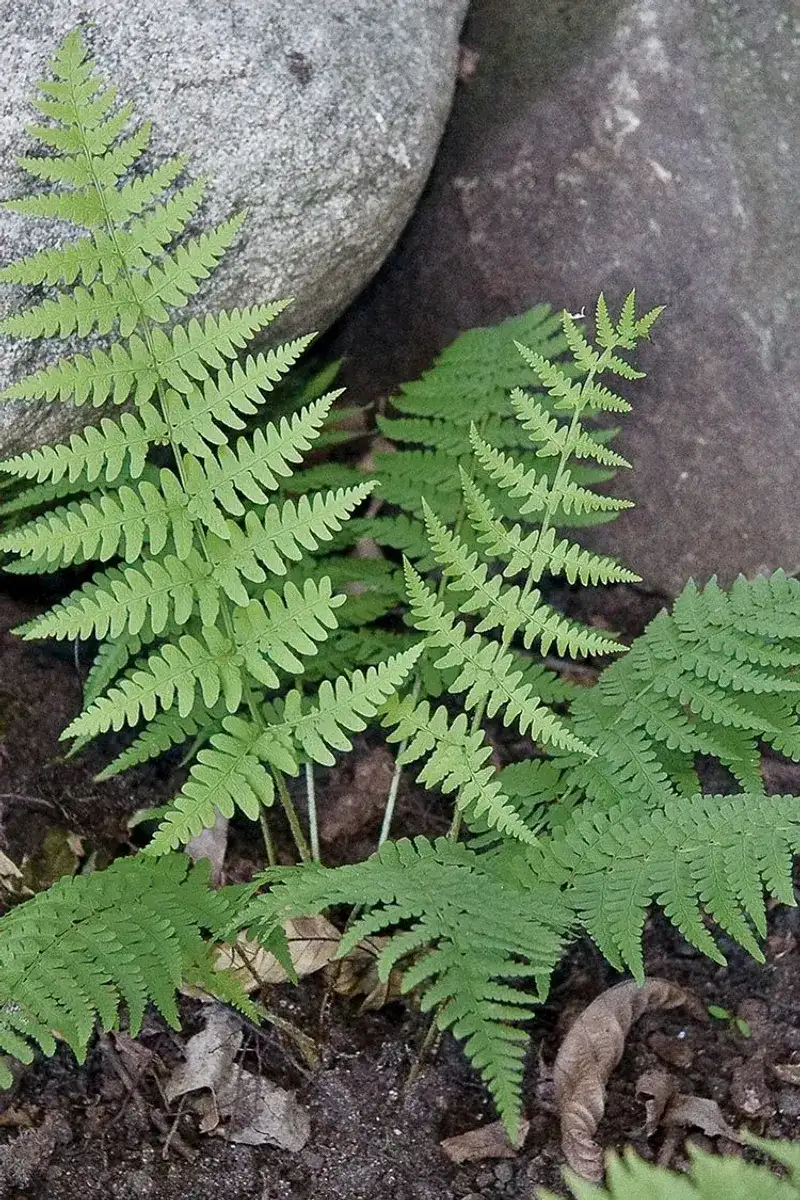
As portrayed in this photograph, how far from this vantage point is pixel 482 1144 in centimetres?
278

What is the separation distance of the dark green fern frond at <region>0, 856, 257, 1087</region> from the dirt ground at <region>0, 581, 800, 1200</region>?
0.35 metres

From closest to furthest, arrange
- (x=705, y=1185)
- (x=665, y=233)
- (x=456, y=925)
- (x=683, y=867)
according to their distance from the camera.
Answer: (x=705, y=1185) < (x=456, y=925) < (x=683, y=867) < (x=665, y=233)

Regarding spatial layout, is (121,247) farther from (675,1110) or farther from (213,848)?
(675,1110)

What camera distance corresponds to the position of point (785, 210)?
386 centimetres

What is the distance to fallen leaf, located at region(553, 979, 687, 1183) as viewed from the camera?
8.96 feet

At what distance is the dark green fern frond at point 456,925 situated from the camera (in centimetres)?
224

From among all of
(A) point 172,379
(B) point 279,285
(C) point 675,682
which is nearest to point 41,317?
(A) point 172,379

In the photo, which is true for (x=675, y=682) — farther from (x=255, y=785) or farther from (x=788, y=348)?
(x=788, y=348)

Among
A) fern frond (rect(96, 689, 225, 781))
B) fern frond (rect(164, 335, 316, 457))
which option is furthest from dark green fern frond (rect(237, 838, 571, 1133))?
fern frond (rect(164, 335, 316, 457))

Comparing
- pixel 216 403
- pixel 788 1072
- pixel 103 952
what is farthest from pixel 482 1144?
pixel 216 403

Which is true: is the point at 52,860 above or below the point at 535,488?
below

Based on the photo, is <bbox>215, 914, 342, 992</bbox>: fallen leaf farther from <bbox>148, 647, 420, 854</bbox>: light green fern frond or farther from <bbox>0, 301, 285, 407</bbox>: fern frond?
<bbox>0, 301, 285, 407</bbox>: fern frond

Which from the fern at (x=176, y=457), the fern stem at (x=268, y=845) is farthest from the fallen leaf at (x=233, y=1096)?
the fern at (x=176, y=457)

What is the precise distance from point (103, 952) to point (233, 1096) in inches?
25.3
